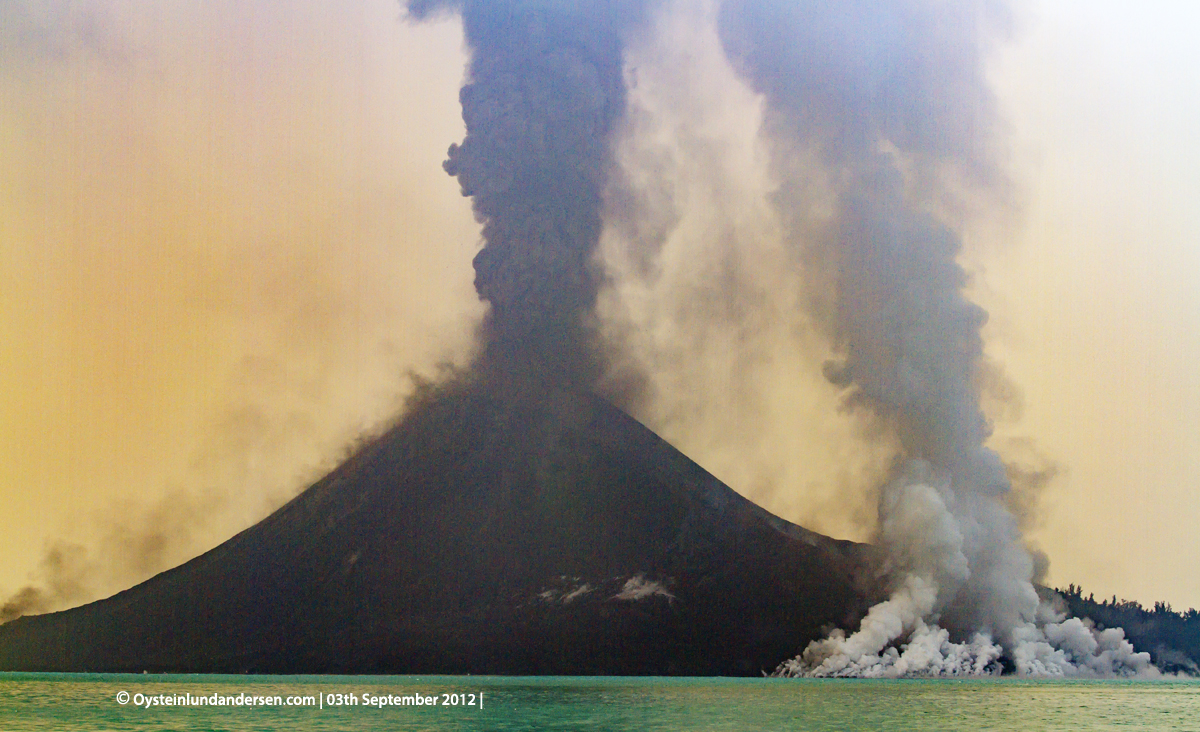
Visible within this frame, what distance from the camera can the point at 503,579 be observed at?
138 metres

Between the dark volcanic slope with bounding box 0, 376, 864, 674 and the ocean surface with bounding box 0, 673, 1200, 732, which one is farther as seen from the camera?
the dark volcanic slope with bounding box 0, 376, 864, 674

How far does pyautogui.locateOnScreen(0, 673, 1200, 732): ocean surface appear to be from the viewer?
163 feet

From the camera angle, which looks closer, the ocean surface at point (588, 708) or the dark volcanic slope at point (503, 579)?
the ocean surface at point (588, 708)

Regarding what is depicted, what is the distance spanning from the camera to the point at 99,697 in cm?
7406

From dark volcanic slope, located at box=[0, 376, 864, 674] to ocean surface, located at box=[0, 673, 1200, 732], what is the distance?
35.8m

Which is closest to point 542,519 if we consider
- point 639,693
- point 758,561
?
point 758,561

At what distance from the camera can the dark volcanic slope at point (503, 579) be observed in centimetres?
12862

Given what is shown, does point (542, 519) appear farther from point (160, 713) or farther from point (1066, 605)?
point (160, 713)

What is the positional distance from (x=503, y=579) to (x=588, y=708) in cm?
7849

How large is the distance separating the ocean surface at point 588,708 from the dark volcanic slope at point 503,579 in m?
35.8

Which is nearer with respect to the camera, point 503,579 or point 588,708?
point 588,708

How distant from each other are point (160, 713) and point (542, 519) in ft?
284

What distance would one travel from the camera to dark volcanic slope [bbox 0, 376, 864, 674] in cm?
12862

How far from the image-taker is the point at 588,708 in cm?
6056
